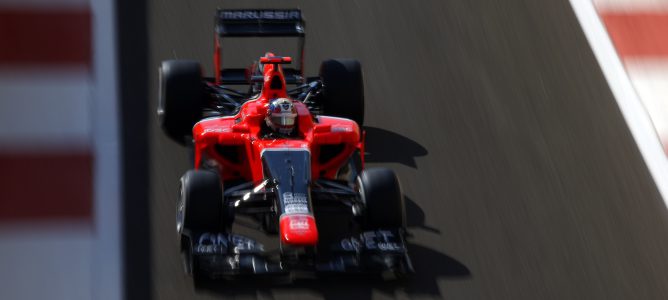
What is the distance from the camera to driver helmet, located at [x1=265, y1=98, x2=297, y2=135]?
27.1 feet

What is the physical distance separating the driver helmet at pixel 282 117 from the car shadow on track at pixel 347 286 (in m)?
1.07

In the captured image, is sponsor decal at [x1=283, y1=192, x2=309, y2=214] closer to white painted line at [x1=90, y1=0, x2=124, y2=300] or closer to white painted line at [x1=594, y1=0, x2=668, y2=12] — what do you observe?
white painted line at [x1=90, y1=0, x2=124, y2=300]

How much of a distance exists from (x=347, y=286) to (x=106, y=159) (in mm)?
2169

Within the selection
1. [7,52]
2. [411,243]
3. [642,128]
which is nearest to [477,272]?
[411,243]

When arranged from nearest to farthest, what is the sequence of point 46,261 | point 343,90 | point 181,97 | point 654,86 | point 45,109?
point 46,261
point 181,97
point 343,90
point 45,109
point 654,86

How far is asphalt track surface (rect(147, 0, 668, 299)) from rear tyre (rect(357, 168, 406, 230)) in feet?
1.18

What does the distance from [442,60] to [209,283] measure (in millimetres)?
3656

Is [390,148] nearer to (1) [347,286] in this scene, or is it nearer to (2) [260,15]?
(2) [260,15]

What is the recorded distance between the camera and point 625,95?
Result: 10148mm

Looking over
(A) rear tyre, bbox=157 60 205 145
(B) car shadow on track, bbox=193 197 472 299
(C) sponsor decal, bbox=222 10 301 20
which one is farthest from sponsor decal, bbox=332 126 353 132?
(C) sponsor decal, bbox=222 10 301 20

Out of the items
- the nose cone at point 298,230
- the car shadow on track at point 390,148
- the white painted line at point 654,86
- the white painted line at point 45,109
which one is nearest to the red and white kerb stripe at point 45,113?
the white painted line at point 45,109

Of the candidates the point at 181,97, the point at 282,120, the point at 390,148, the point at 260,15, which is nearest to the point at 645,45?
the point at 390,148

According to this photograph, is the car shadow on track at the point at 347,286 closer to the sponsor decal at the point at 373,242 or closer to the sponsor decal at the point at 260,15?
the sponsor decal at the point at 373,242

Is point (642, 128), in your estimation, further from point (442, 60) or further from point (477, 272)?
point (477, 272)
